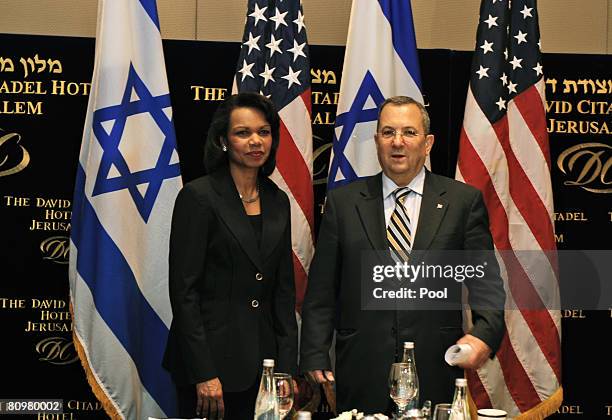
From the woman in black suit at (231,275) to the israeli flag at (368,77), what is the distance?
754mm

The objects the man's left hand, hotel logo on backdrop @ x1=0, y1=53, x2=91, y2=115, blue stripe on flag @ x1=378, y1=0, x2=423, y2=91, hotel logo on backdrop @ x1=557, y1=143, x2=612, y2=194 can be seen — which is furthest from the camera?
hotel logo on backdrop @ x1=557, y1=143, x2=612, y2=194

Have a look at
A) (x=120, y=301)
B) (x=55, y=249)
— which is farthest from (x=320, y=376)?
(x=55, y=249)

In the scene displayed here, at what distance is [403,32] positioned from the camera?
3.92 meters

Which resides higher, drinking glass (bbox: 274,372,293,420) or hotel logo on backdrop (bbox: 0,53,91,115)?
hotel logo on backdrop (bbox: 0,53,91,115)

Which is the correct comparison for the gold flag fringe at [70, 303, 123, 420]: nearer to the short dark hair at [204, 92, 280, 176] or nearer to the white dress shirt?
the short dark hair at [204, 92, 280, 176]

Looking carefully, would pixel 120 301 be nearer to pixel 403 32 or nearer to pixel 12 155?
pixel 12 155

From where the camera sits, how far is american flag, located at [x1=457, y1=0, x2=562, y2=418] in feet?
12.6

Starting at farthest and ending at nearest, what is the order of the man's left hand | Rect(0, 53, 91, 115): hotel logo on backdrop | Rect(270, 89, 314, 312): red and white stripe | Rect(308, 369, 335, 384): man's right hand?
Rect(0, 53, 91, 115): hotel logo on backdrop
Rect(270, 89, 314, 312): red and white stripe
Rect(308, 369, 335, 384): man's right hand
the man's left hand

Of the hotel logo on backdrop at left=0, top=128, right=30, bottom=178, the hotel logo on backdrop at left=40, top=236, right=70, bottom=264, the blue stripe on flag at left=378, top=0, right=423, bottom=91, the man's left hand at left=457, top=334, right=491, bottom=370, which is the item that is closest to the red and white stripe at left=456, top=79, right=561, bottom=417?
the blue stripe on flag at left=378, top=0, right=423, bottom=91

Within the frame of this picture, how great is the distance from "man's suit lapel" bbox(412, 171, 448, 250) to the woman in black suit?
18.9 inches

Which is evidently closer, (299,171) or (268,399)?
(268,399)

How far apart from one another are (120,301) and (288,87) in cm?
116

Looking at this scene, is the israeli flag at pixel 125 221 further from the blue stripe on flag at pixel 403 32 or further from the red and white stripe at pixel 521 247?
the red and white stripe at pixel 521 247

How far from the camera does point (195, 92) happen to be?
163 inches
